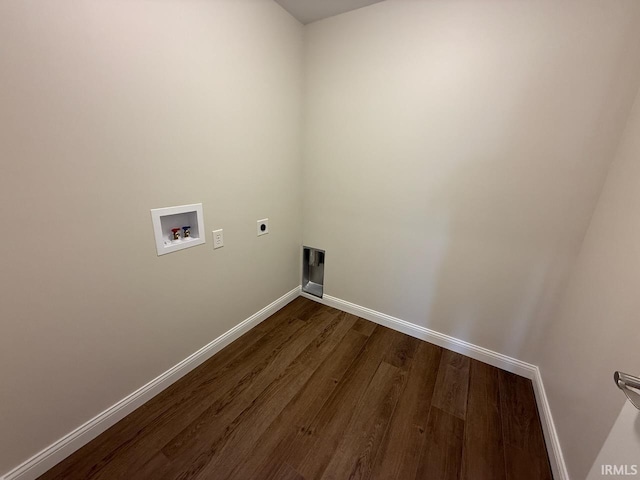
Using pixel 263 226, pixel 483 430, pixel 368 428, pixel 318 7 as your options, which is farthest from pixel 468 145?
pixel 368 428

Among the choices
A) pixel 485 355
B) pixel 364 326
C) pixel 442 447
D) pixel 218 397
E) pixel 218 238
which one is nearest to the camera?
pixel 442 447

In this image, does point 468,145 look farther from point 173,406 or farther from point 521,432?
point 173,406

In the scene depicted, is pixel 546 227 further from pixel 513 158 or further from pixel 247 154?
pixel 247 154

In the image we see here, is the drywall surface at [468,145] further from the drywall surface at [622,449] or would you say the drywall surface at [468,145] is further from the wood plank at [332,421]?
the drywall surface at [622,449]

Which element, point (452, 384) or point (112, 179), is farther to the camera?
point (452, 384)

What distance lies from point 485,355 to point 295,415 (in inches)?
54.5

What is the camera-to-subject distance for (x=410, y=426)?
134 centimetres

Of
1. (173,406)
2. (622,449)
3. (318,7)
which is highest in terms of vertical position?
(318,7)

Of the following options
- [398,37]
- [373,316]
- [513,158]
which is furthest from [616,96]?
[373,316]

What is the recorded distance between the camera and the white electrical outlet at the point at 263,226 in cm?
191

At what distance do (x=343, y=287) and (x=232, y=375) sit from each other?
3.73 ft

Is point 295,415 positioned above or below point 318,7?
below

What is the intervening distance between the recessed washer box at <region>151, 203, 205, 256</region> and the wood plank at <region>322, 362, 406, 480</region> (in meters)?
1.34

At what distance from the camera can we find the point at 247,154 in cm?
168
